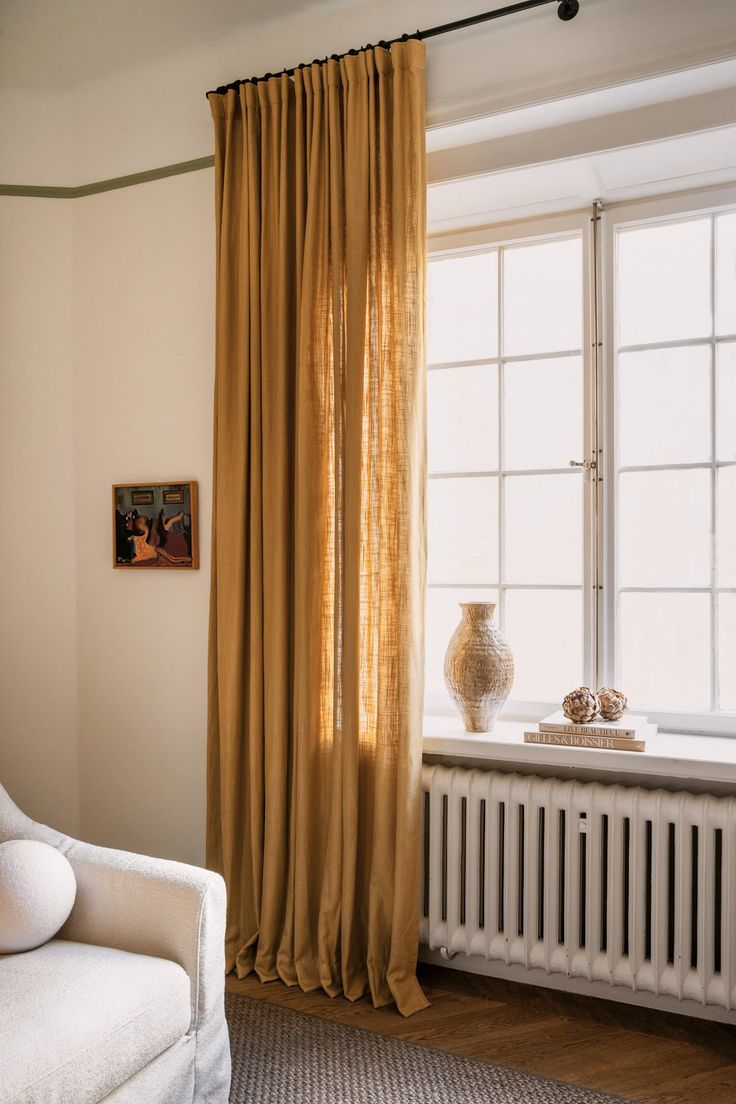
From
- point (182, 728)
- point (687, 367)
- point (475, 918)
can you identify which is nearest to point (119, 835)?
point (182, 728)

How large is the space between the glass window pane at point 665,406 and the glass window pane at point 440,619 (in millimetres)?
653

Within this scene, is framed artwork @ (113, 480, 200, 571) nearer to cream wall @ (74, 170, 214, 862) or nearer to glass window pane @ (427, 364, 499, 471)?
cream wall @ (74, 170, 214, 862)

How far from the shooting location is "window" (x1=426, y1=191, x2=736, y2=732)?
2459 millimetres

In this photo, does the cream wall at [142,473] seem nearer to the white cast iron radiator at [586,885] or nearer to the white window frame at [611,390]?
the white cast iron radiator at [586,885]

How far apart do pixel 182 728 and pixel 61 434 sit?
1125 mm

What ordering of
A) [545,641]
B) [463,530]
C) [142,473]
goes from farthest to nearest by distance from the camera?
[142,473] → [463,530] → [545,641]

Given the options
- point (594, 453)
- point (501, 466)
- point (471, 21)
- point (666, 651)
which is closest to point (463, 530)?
point (501, 466)

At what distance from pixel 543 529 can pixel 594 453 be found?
0.28m

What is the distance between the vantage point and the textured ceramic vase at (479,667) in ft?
7.99

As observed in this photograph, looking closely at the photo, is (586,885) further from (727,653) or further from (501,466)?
(501,466)

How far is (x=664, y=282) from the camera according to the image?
2527 mm

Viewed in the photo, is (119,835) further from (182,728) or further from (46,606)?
(46,606)

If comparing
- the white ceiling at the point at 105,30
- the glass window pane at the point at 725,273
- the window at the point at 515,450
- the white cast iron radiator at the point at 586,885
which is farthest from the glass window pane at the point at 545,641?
the white ceiling at the point at 105,30

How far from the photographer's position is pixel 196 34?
8.96ft
